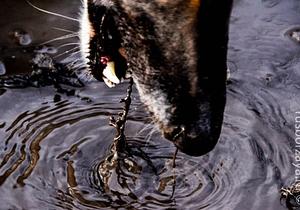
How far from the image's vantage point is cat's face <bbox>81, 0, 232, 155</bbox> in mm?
3348

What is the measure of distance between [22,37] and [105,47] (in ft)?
6.18

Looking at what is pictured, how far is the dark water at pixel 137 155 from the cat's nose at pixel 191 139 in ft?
1.94

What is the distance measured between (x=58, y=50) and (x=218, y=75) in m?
2.22

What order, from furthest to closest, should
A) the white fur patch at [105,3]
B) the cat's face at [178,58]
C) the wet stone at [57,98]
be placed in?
the wet stone at [57,98], the white fur patch at [105,3], the cat's face at [178,58]

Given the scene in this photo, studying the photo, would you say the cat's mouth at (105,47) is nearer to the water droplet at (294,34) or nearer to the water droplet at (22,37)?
the water droplet at (22,37)

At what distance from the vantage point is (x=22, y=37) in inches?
218

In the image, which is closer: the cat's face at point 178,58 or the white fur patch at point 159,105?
the cat's face at point 178,58

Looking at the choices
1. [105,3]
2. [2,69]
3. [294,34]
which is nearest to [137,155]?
[105,3]

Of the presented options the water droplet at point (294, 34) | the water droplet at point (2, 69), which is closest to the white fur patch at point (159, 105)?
the water droplet at point (2, 69)

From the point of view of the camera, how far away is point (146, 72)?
360 cm

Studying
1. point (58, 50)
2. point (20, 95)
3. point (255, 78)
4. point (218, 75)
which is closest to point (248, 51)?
point (255, 78)

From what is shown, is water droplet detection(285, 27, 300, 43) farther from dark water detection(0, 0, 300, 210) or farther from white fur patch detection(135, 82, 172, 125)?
white fur patch detection(135, 82, 172, 125)

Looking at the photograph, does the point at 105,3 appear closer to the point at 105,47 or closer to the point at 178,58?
the point at 105,47

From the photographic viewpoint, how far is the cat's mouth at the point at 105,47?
3.78 m
